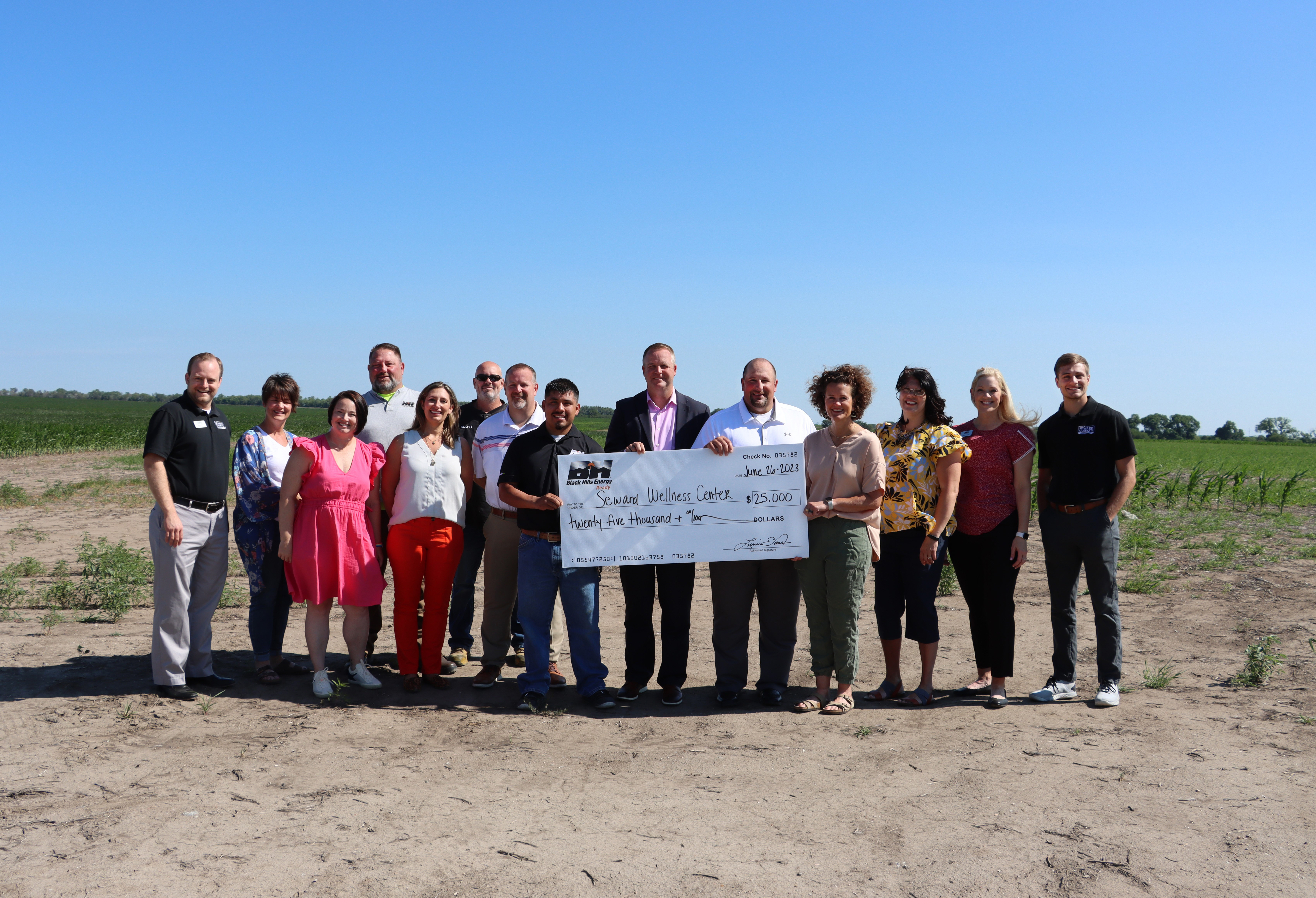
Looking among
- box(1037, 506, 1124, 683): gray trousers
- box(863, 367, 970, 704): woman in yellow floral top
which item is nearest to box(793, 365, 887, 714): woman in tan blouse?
box(863, 367, 970, 704): woman in yellow floral top

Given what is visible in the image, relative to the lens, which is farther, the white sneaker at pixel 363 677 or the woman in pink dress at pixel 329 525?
the white sneaker at pixel 363 677

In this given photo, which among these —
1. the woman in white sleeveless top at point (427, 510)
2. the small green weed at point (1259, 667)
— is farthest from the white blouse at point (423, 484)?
the small green weed at point (1259, 667)

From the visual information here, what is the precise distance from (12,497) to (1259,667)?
21.0 meters

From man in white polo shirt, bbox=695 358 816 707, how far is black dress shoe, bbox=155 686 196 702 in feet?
11.8

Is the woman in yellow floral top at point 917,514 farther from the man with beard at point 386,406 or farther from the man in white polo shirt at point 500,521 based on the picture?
the man with beard at point 386,406

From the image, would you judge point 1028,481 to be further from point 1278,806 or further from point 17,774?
point 17,774

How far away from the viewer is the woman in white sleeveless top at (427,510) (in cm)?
570

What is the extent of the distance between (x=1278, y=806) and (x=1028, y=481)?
2.20m

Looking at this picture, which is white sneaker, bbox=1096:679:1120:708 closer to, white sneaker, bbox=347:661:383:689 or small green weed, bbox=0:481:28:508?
white sneaker, bbox=347:661:383:689

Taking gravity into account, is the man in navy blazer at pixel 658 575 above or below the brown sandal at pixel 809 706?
above

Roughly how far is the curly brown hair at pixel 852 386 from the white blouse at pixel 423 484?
8.37 ft

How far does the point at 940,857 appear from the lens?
363cm

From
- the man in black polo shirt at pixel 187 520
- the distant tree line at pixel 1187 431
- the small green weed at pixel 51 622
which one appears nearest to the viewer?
the man in black polo shirt at pixel 187 520

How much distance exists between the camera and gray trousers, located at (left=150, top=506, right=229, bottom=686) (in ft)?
18.1
